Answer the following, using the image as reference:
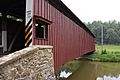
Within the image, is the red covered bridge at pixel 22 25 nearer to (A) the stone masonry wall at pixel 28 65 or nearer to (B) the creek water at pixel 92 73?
(A) the stone masonry wall at pixel 28 65

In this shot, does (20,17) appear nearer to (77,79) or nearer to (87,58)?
(77,79)

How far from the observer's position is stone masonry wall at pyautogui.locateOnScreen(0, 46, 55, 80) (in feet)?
14.4

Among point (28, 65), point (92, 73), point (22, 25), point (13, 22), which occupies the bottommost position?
point (92, 73)

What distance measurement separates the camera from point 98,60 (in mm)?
29516

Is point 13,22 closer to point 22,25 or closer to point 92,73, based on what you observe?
point 22,25

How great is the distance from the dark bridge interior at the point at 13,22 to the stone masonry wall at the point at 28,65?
2.34 m

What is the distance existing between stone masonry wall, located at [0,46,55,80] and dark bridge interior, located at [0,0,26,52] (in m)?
2.34

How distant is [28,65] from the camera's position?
541 centimetres

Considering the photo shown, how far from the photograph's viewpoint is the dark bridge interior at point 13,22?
8.71 m

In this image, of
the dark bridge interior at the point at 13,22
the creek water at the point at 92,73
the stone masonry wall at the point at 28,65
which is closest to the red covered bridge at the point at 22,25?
the dark bridge interior at the point at 13,22

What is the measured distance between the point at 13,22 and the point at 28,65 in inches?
181

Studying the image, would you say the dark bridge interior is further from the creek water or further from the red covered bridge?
the creek water

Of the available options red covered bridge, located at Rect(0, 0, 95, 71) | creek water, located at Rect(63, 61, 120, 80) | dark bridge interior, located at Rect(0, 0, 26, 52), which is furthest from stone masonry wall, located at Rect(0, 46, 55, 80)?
creek water, located at Rect(63, 61, 120, 80)

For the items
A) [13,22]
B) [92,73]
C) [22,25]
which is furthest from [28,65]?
[92,73]
